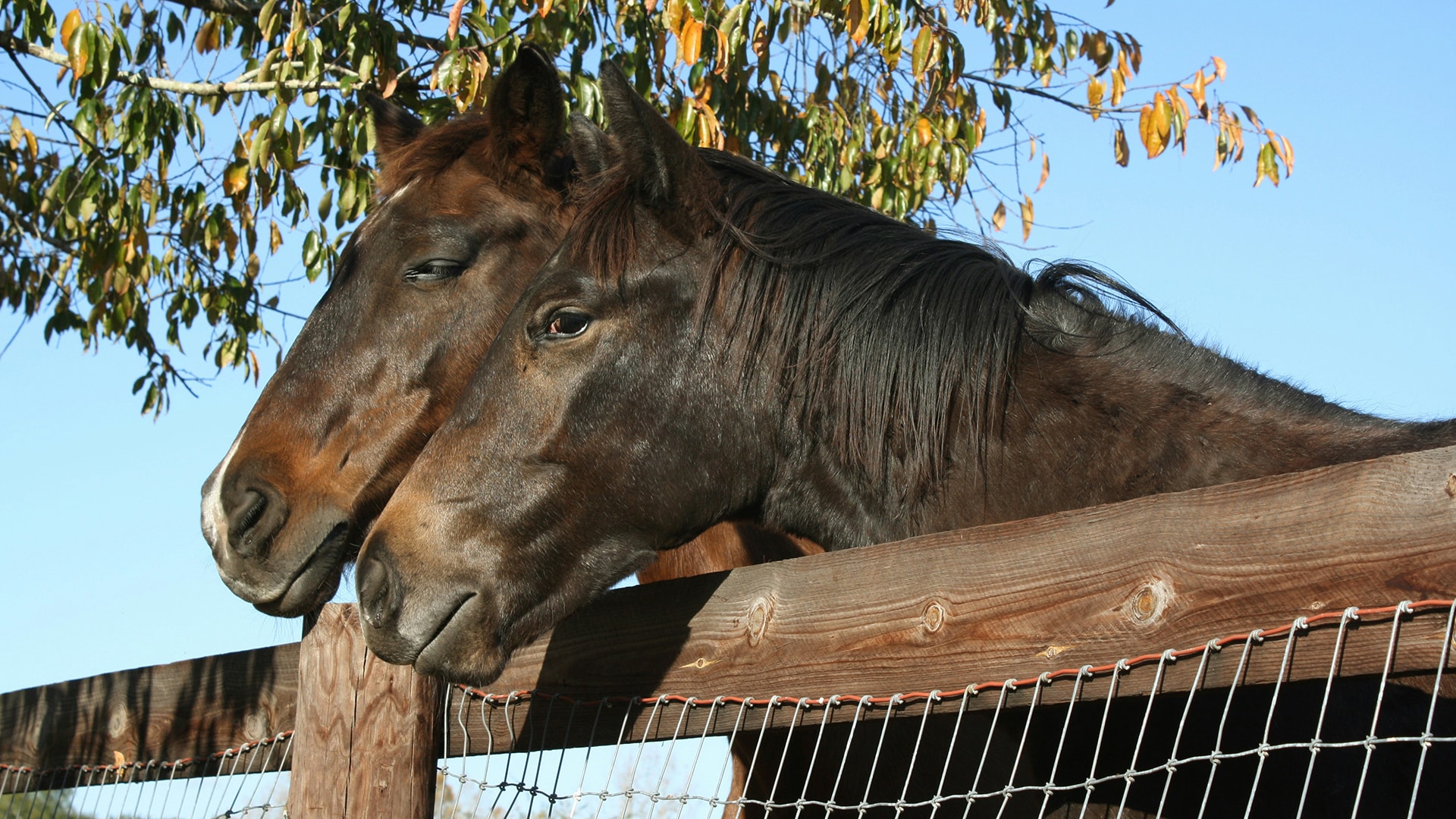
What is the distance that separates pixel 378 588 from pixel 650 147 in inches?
43.4

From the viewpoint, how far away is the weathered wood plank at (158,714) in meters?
2.96

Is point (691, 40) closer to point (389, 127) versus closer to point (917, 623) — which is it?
point (389, 127)

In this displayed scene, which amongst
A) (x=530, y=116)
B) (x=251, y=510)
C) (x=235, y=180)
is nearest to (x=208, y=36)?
(x=235, y=180)

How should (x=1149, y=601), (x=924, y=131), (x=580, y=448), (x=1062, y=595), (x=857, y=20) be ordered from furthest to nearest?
(x=924, y=131)
(x=857, y=20)
(x=580, y=448)
(x=1062, y=595)
(x=1149, y=601)

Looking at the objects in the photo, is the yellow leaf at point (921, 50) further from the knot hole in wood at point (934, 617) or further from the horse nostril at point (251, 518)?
the knot hole in wood at point (934, 617)

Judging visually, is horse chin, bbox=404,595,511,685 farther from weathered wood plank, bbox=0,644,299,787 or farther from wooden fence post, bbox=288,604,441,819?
weathered wood plank, bbox=0,644,299,787

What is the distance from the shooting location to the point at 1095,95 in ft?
22.6

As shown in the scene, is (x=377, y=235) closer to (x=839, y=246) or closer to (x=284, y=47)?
(x=839, y=246)

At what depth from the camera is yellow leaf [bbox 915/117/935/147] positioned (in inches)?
251

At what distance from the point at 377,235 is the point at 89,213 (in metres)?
3.10

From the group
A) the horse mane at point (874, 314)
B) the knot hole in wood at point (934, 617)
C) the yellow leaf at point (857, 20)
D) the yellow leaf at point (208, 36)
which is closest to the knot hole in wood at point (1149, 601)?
the knot hole in wood at point (934, 617)

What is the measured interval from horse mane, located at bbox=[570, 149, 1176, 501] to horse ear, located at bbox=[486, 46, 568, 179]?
45.7 inches

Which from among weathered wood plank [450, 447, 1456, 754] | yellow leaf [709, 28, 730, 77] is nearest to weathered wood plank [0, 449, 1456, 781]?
weathered wood plank [450, 447, 1456, 754]

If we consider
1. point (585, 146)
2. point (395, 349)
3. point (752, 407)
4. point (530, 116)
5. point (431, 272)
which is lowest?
point (752, 407)
